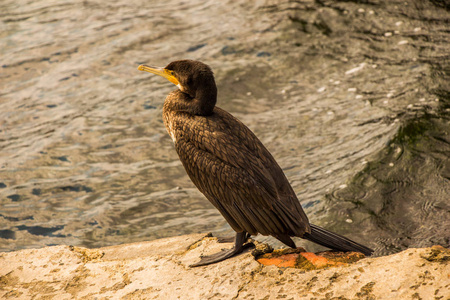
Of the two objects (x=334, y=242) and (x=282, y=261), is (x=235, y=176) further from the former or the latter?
(x=334, y=242)

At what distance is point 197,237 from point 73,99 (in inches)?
240

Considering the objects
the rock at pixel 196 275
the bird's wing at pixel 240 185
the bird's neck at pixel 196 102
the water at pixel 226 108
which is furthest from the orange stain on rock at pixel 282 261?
the water at pixel 226 108

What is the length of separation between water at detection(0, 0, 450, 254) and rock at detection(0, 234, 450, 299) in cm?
200

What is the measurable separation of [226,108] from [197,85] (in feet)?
17.2

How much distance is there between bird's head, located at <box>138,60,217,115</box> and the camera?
455cm

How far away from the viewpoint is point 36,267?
15.0 feet

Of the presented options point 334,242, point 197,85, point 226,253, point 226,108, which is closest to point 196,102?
point 197,85

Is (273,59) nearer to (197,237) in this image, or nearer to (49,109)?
(49,109)

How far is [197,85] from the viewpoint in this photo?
15.2 ft

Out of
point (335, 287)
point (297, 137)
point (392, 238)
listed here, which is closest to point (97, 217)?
point (297, 137)

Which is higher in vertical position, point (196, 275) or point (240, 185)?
point (240, 185)

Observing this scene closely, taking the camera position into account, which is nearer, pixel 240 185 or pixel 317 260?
pixel 317 260

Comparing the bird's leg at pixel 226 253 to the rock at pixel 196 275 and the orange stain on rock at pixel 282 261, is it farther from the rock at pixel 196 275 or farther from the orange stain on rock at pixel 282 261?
the orange stain on rock at pixel 282 261

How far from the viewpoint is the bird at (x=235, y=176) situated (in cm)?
414
